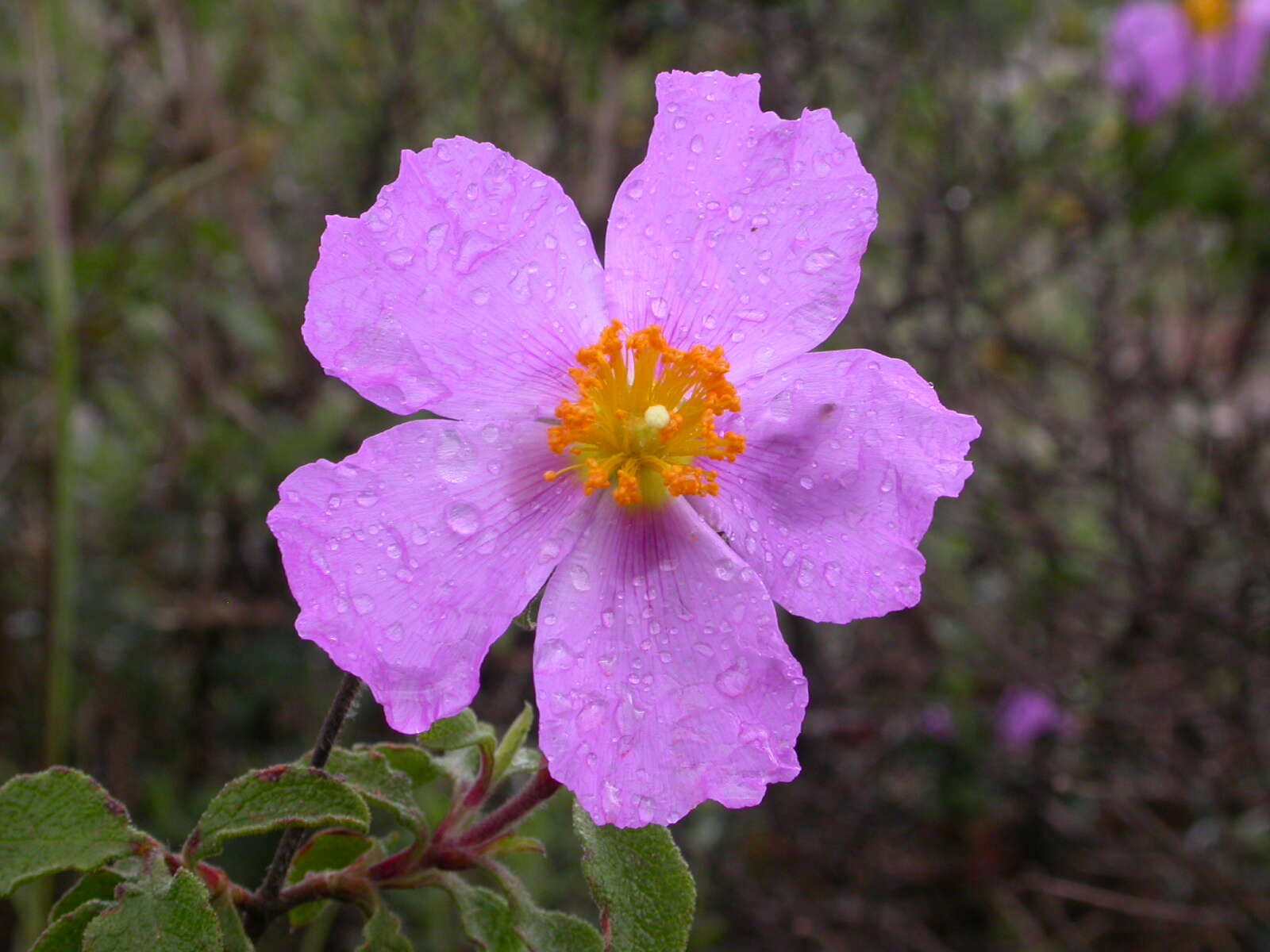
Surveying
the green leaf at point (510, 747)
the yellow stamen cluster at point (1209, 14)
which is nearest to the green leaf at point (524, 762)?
the green leaf at point (510, 747)

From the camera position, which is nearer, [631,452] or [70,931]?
[70,931]

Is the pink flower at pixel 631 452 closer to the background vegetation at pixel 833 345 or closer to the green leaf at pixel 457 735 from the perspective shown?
the green leaf at pixel 457 735

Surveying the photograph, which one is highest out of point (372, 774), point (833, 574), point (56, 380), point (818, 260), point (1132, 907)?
point (818, 260)

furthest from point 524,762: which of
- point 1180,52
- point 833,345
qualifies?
point 1180,52

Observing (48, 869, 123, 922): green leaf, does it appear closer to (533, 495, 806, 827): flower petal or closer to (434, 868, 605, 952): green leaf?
(434, 868, 605, 952): green leaf

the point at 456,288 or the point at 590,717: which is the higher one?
the point at 456,288

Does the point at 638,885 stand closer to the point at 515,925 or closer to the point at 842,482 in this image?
the point at 515,925

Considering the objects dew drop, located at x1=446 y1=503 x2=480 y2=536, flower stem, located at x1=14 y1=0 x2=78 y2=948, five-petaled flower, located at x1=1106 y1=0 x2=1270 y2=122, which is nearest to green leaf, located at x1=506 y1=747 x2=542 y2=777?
dew drop, located at x1=446 y1=503 x2=480 y2=536

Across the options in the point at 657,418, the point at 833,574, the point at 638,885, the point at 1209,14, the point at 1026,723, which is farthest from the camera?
the point at 1209,14

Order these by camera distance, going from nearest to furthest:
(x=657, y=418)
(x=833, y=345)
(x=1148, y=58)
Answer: (x=657, y=418) → (x=833, y=345) → (x=1148, y=58)
